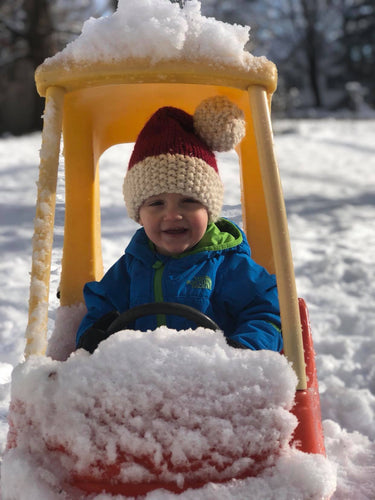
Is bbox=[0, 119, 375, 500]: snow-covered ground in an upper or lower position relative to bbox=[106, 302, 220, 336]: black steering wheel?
upper

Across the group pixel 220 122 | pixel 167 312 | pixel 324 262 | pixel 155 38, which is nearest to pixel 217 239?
pixel 220 122

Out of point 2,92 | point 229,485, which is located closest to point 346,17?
point 2,92

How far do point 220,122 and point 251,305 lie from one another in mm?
572

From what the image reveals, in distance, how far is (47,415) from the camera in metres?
1.15

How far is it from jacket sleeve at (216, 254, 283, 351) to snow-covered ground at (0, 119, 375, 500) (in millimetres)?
391

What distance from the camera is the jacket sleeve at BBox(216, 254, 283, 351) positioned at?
1.49 m

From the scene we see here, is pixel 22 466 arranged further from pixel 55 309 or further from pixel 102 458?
pixel 55 309

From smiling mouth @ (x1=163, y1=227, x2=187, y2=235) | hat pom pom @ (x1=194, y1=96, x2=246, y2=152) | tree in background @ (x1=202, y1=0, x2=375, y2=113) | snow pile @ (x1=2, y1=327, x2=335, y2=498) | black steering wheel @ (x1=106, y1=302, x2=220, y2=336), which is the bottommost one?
snow pile @ (x1=2, y1=327, x2=335, y2=498)

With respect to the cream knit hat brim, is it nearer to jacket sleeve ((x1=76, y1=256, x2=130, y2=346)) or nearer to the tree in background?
jacket sleeve ((x1=76, y1=256, x2=130, y2=346))

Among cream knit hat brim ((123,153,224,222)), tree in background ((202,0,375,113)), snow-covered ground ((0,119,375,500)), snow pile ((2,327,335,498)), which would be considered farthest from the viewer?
tree in background ((202,0,375,113))

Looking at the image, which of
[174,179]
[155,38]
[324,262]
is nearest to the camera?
[155,38]

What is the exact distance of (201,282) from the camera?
1672 millimetres

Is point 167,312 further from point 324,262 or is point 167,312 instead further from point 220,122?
point 324,262

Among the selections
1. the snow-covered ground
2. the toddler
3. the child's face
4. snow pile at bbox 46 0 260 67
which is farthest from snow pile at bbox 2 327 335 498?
snow pile at bbox 46 0 260 67
